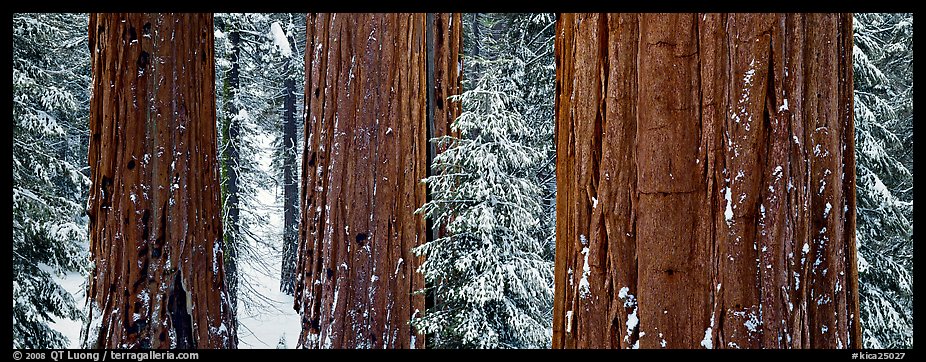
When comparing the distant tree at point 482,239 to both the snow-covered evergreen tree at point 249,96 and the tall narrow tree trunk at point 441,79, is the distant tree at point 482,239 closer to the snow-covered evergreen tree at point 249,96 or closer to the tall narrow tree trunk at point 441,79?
the tall narrow tree trunk at point 441,79

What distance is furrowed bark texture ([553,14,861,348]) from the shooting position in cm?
153

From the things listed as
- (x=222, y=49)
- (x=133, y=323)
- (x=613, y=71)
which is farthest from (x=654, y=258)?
(x=222, y=49)

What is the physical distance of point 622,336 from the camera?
5.52 ft

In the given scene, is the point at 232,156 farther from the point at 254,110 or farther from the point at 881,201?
the point at 881,201

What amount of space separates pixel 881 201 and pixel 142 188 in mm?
10499

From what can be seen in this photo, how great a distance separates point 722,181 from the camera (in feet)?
5.08

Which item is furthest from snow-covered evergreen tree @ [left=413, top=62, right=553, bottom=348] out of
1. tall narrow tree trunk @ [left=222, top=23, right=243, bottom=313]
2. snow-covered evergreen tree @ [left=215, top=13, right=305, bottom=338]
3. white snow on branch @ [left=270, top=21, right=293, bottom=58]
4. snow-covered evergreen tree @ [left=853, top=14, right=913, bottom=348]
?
white snow on branch @ [left=270, top=21, right=293, bottom=58]

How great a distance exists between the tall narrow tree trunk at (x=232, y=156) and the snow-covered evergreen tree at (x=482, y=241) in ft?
29.3

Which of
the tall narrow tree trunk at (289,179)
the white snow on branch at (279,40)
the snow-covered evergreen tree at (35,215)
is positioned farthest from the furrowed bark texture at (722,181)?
the tall narrow tree trunk at (289,179)

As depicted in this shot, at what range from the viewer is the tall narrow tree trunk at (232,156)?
14.0m

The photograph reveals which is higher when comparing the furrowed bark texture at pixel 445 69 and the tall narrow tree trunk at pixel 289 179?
the tall narrow tree trunk at pixel 289 179

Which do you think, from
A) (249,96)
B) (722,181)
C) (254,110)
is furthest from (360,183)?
(254,110)

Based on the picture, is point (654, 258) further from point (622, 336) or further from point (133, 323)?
point (133, 323)

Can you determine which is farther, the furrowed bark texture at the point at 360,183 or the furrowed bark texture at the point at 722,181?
the furrowed bark texture at the point at 360,183
